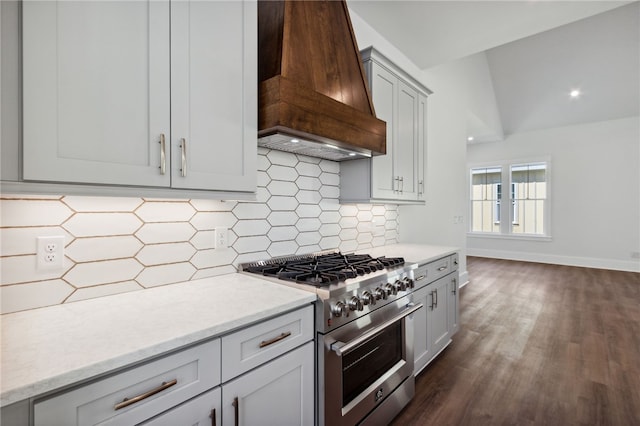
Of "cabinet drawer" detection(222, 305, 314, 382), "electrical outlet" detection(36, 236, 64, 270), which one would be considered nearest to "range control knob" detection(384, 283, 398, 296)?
"cabinet drawer" detection(222, 305, 314, 382)

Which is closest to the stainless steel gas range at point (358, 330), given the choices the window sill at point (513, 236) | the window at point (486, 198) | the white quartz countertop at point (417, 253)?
the white quartz countertop at point (417, 253)

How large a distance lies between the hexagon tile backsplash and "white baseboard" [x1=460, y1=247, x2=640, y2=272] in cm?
375

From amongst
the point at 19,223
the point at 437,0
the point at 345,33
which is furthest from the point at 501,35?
the point at 19,223

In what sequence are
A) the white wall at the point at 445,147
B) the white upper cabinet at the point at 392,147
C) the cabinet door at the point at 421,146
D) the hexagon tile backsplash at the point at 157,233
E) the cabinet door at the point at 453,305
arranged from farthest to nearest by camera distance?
the white wall at the point at 445,147 → the cabinet door at the point at 421,146 → the cabinet door at the point at 453,305 → the white upper cabinet at the point at 392,147 → the hexagon tile backsplash at the point at 157,233

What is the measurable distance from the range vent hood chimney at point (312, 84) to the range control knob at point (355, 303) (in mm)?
853

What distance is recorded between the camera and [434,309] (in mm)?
2410

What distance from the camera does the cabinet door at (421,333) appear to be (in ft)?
7.07

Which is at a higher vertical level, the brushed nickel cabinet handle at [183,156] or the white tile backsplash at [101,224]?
the brushed nickel cabinet handle at [183,156]

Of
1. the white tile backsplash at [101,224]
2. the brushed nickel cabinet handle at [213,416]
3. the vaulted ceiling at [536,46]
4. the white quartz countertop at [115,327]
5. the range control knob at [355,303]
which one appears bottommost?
the brushed nickel cabinet handle at [213,416]

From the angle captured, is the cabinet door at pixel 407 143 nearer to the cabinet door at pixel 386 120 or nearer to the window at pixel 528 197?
the cabinet door at pixel 386 120

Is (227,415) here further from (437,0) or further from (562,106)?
(562,106)

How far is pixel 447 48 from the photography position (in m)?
3.11

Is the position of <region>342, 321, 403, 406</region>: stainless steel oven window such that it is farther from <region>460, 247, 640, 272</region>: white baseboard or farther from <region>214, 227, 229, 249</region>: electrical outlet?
<region>460, 247, 640, 272</region>: white baseboard

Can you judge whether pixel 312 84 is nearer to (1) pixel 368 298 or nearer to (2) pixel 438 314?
(1) pixel 368 298
